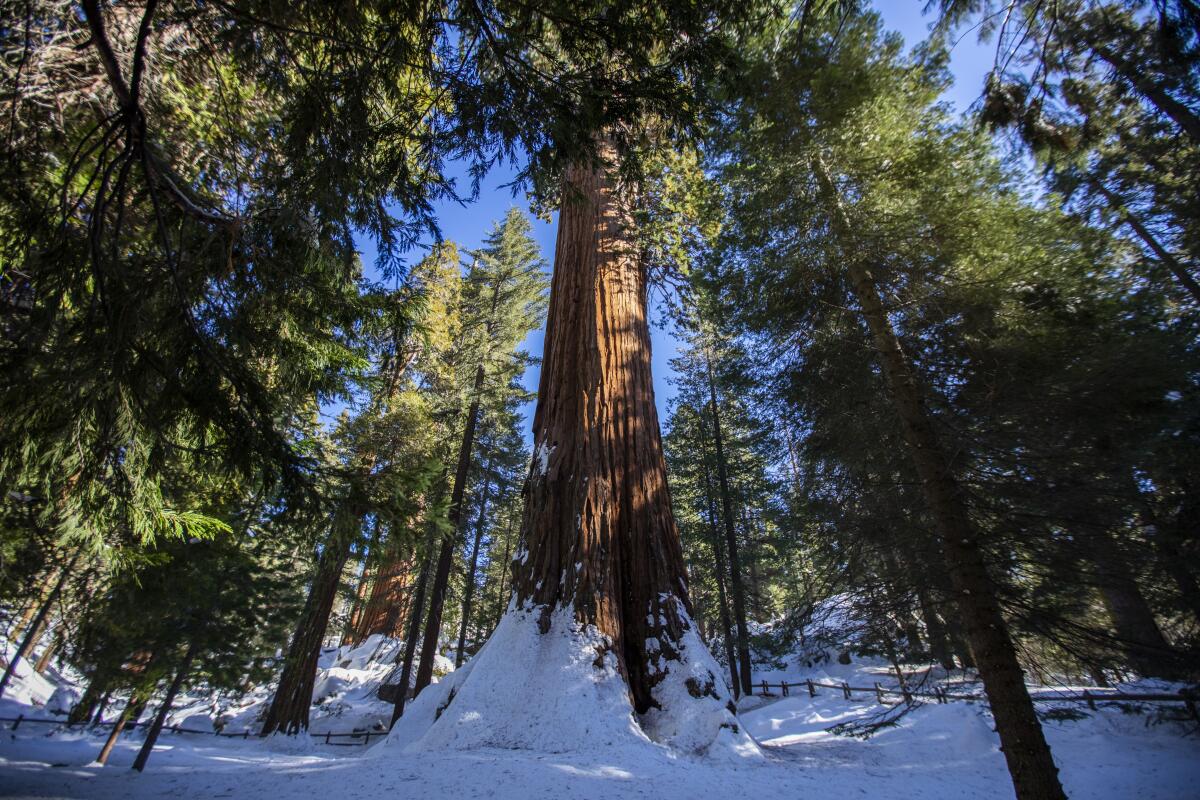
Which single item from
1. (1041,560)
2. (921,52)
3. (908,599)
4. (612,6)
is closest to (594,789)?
(908,599)

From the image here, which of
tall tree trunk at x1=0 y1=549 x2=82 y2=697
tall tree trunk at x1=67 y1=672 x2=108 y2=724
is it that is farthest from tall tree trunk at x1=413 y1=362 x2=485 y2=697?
tall tree trunk at x1=0 y1=549 x2=82 y2=697

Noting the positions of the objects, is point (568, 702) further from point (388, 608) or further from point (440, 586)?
point (388, 608)

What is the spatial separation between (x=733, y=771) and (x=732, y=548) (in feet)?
42.5

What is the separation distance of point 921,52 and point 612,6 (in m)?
5.33

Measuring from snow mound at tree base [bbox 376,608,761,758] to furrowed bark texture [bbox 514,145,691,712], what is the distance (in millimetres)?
138

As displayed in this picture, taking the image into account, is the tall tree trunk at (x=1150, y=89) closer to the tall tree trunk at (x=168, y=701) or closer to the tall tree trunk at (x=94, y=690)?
the tall tree trunk at (x=168, y=701)

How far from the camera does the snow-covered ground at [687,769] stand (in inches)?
108

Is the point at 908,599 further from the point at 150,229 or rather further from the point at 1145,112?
the point at 150,229

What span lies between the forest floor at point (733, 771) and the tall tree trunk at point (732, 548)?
27.0 ft

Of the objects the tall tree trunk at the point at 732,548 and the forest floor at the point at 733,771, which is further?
the tall tree trunk at the point at 732,548

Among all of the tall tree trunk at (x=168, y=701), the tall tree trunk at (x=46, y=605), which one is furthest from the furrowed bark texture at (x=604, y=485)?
the tall tree trunk at (x=168, y=701)

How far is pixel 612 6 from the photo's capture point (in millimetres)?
2854

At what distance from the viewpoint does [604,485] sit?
4.57 meters

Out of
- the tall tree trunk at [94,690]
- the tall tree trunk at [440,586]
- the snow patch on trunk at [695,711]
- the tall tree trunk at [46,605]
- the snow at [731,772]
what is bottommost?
the snow at [731,772]
